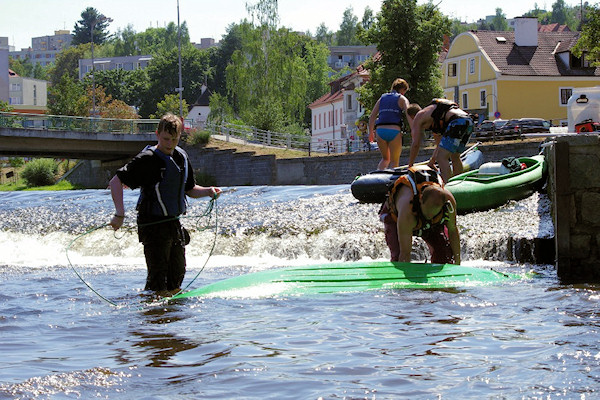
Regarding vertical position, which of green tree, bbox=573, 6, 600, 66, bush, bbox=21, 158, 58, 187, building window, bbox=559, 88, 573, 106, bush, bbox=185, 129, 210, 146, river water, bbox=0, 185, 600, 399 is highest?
green tree, bbox=573, 6, 600, 66

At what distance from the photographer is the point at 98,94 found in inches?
3674

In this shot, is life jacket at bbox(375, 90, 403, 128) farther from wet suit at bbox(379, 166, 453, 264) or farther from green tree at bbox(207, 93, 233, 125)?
green tree at bbox(207, 93, 233, 125)

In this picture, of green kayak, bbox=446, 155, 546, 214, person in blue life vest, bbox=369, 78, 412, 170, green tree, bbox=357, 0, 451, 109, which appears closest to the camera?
person in blue life vest, bbox=369, 78, 412, 170

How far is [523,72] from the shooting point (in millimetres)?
62656

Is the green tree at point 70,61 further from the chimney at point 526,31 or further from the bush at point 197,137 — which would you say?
the bush at point 197,137

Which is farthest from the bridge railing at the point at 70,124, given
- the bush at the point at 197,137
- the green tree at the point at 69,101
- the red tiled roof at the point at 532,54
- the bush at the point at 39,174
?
the green tree at the point at 69,101

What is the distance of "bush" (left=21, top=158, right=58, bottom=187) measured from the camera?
66.4 m

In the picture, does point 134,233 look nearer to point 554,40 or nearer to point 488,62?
point 488,62

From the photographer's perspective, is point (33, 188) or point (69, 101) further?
point (69, 101)

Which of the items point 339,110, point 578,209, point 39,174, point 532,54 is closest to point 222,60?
point 339,110

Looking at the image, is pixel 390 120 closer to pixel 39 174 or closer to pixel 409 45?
pixel 409 45

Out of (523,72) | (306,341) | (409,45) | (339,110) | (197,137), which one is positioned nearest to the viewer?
(306,341)

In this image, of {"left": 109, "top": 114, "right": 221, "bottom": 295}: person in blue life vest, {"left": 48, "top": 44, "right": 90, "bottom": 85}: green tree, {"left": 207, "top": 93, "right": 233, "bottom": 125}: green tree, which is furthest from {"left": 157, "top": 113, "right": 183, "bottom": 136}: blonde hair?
{"left": 48, "top": 44, "right": 90, "bottom": 85}: green tree

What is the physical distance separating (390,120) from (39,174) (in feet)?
181
